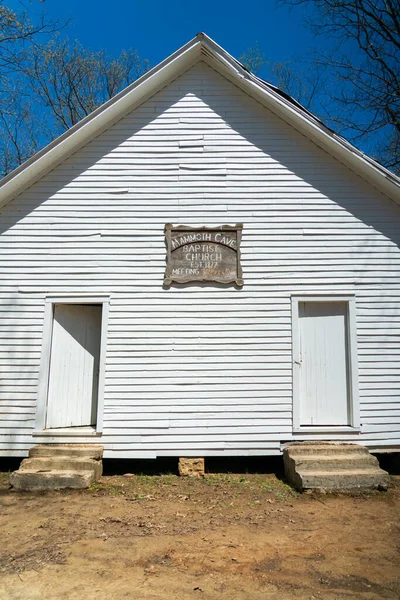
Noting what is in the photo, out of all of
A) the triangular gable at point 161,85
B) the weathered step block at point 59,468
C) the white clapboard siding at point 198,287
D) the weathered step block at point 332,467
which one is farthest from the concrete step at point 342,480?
the triangular gable at point 161,85

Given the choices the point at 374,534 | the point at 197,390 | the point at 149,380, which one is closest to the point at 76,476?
the point at 149,380

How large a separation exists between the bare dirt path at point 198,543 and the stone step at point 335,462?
46 cm

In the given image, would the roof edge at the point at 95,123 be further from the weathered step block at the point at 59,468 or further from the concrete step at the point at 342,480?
the concrete step at the point at 342,480

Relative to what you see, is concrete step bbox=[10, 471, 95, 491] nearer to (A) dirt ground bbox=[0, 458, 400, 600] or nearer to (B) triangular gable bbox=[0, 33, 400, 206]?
(A) dirt ground bbox=[0, 458, 400, 600]

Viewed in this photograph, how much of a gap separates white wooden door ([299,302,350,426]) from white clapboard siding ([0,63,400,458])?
27 cm

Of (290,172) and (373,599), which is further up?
(290,172)

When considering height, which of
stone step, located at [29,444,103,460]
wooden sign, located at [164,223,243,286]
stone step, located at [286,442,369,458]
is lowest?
stone step, located at [29,444,103,460]

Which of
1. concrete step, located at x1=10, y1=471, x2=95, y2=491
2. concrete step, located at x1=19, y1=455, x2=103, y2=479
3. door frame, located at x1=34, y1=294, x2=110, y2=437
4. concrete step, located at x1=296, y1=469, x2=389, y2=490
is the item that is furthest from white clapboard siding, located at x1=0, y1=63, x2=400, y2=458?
concrete step, located at x1=296, y1=469, x2=389, y2=490

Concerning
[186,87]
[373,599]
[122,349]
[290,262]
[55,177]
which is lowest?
[373,599]

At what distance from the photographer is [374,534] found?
464 cm

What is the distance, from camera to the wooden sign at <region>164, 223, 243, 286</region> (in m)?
7.16

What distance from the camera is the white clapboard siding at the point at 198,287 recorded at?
6.89 metres

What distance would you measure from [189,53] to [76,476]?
7.17 meters

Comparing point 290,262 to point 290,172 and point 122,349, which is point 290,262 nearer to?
point 290,172
